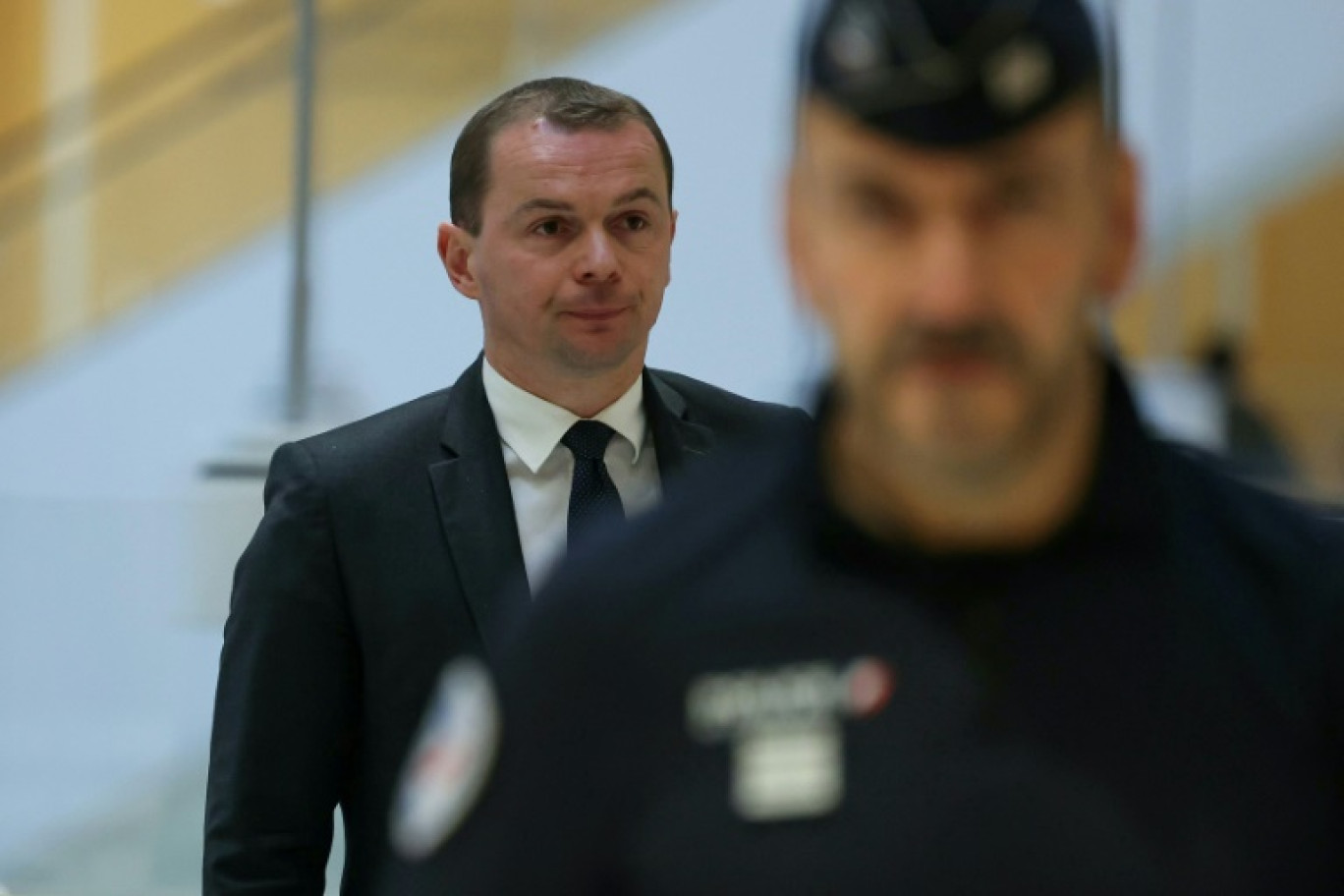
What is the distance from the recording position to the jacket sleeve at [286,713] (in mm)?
1978

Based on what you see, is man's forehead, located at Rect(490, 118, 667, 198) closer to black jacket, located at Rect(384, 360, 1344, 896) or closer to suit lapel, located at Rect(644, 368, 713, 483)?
suit lapel, located at Rect(644, 368, 713, 483)

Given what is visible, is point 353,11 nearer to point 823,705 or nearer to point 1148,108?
point 1148,108

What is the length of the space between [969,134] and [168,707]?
15.4 ft

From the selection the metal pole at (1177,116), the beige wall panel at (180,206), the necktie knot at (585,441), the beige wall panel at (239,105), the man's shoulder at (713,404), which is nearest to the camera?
the necktie knot at (585,441)

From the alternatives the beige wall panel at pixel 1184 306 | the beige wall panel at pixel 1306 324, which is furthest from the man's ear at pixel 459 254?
the beige wall panel at pixel 1306 324

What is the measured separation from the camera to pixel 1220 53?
6.65 metres

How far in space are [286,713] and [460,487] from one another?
0.82 feet

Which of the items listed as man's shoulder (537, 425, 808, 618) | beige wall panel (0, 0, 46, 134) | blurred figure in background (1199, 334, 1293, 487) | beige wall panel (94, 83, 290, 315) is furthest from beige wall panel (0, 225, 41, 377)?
man's shoulder (537, 425, 808, 618)

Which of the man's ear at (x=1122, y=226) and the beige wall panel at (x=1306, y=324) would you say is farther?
the beige wall panel at (x=1306, y=324)

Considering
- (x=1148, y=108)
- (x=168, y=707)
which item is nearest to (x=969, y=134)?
(x=168, y=707)

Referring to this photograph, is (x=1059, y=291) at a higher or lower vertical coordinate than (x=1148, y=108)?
lower

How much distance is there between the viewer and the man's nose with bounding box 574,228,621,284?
204 centimetres

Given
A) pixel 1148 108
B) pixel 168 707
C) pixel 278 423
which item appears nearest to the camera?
pixel 278 423

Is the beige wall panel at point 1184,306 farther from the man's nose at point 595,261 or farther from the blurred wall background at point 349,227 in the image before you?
the man's nose at point 595,261
